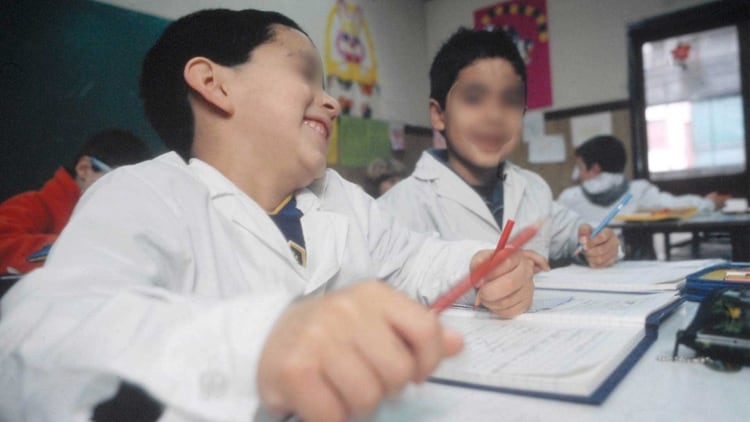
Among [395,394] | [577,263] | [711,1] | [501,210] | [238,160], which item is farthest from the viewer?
[711,1]

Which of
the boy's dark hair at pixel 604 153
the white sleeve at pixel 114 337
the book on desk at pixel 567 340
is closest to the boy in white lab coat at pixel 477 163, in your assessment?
the book on desk at pixel 567 340

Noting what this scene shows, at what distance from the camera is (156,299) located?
0.97 ft

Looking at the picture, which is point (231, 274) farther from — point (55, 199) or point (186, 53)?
point (55, 199)

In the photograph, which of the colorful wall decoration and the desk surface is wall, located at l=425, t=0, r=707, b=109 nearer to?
the colorful wall decoration

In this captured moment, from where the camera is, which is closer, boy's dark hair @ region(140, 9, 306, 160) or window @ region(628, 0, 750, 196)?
boy's dark hair @ region(140, 9, 306, 160)

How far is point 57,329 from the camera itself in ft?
0.97

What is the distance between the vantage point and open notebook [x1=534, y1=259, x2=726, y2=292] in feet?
2.14

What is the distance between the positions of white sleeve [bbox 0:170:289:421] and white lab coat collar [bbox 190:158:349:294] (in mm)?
190

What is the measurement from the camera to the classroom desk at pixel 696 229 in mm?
1718

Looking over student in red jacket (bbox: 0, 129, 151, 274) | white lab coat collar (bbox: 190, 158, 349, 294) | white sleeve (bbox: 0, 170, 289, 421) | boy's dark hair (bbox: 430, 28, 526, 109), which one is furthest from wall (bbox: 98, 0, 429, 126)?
white sleeve (bbox: 0, 170, 289, 421)

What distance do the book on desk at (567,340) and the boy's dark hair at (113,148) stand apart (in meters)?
1.11

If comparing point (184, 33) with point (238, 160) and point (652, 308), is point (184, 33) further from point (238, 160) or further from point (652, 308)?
point (652, 308)

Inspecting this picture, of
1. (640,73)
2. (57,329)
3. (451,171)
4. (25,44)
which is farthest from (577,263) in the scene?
(640,73)

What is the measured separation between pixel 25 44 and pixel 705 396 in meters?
1.52
